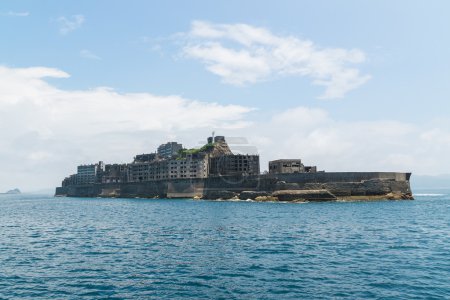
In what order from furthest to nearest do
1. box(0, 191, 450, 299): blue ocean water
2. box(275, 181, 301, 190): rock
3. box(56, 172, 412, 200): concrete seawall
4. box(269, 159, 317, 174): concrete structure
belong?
box(269, 159, 317, 174): concrete structure, box(275, 181, 301, 190): rock, box(56, 172, 412, 200): concrete seawall, box(0, 191, 450, 299): blue ocean water

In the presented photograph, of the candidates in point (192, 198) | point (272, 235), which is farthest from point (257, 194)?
point (272, 235)

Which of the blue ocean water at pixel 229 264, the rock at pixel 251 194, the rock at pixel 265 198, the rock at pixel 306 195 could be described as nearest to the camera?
the blue ocean water at pixel 229 264

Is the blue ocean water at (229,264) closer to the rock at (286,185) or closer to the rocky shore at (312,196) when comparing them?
the rocky shore at (312,196)

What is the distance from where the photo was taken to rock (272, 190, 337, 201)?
122 metres

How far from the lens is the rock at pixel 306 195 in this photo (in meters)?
122

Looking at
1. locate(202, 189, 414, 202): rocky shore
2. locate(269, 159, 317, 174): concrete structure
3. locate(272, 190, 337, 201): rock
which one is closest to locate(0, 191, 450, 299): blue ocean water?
locate(272, 190, 337, 201): rock

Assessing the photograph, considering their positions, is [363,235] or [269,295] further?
[363,235]

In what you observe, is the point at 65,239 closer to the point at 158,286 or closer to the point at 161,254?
the point at 161,254

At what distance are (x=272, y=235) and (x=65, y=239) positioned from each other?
24.7m

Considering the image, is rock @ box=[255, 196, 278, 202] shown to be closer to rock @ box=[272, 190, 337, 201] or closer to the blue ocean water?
rock @ box=[272, 190, 337, 201]

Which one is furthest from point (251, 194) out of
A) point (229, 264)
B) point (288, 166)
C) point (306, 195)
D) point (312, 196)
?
point (229, 264)

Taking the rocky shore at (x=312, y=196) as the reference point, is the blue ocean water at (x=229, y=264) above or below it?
below

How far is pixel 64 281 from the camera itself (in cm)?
2544

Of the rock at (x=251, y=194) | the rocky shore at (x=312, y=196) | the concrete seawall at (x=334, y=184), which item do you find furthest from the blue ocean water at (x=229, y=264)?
the rock at (x=251, y=194)
